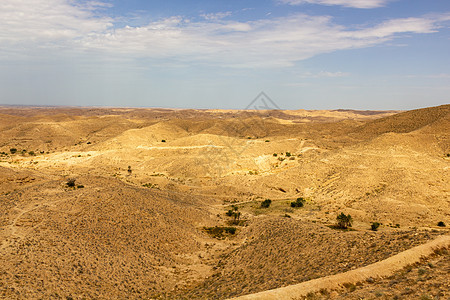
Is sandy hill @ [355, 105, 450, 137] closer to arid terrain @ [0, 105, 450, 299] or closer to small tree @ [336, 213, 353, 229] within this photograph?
arid terrain @ [0, 105, 450, 299]

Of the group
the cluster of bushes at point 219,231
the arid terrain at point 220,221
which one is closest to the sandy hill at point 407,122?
the arid terrain at point 220,221

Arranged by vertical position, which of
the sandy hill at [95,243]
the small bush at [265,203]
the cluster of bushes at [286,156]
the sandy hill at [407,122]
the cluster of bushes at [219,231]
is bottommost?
the cluster of bushes at [219,231]

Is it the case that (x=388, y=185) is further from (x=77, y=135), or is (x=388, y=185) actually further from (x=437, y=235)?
(x=77, y=135)


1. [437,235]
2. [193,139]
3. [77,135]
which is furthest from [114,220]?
[77,135]

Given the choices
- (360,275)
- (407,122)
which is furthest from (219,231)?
(407,122)

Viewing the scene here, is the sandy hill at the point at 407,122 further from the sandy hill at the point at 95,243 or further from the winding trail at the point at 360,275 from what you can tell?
the sandy hill at the point at 95,243

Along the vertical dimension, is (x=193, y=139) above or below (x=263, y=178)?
above
